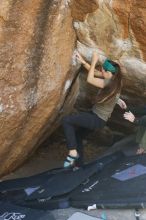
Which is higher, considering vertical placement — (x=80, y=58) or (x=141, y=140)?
(x=80, y=58)

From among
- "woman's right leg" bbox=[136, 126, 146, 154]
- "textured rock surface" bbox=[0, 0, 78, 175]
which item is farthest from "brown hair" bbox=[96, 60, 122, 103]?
"woman's right leg" bbox=[136, 126, 146, 154]

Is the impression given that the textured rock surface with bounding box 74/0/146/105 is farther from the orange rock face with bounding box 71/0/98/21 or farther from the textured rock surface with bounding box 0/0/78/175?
the textured rock surface with bounding box 0/0/78/175

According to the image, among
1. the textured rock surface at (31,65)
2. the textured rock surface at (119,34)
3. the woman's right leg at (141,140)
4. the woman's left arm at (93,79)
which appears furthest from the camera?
the woman's right leg at (141,140)

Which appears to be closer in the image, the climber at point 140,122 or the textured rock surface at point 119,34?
the textured rock surface at point 119,34

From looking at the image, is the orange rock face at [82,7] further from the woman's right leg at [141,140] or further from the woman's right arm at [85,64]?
the woman's right leg at [141,140]

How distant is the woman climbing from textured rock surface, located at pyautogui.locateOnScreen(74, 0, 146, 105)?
0.13 meters

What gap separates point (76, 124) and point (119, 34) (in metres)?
0.84

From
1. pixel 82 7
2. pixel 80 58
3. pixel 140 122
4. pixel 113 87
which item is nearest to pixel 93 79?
pixel 113 87

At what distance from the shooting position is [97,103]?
472 centimetres

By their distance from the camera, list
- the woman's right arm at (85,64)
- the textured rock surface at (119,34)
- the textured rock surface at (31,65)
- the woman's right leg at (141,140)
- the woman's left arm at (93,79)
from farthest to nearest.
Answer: the woman's right leg at (141,140) → the woman's right arm at (85,64) → the woman's left arm at (93,79) → the textured rock surface at (119,34) → the textured rock surface at (31,65)

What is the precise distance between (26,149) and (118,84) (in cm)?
122

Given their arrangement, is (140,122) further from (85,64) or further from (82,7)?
(82,7)

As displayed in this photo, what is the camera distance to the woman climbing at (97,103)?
4.62 m

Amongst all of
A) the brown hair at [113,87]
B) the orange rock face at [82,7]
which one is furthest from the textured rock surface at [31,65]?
the brown hair at [113,87]
